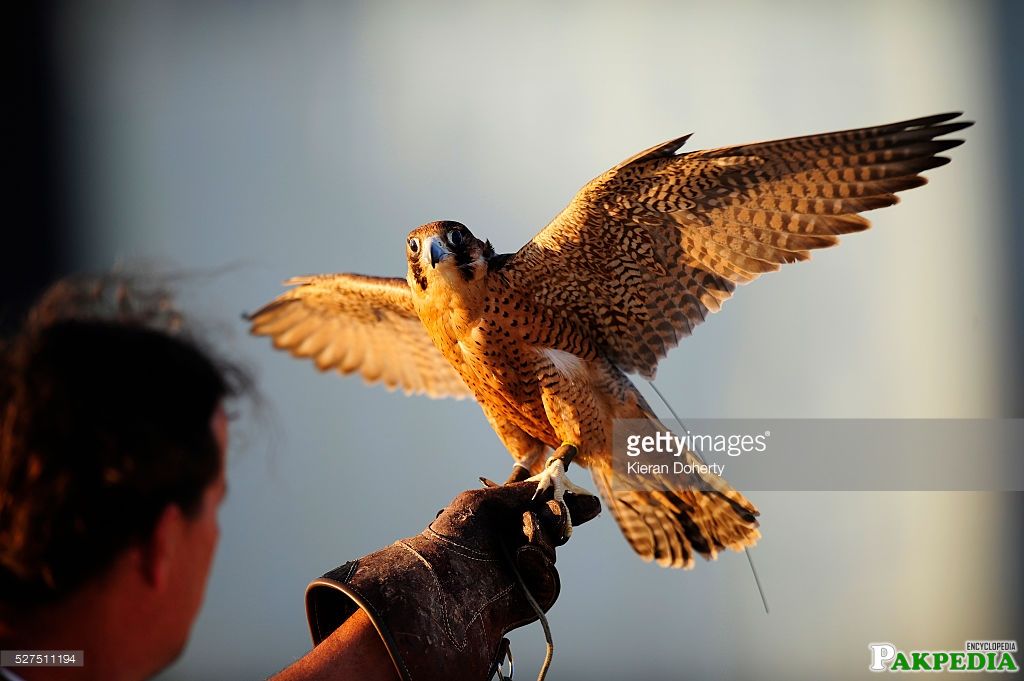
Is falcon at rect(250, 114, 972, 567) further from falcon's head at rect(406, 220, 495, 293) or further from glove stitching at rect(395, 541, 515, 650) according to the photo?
glove stitching at rect(395, 541, 515, 650)

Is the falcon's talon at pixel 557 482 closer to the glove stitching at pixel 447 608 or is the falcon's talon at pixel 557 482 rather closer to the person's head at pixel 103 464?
the glove stitching at pixel 447 608

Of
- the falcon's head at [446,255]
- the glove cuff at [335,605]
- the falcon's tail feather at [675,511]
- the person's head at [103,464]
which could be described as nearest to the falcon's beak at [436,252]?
the falcon's head at [446,255]

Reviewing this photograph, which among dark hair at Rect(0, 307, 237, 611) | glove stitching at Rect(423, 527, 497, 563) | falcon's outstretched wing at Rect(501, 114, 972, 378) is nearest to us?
dark hair at Rect(0, 307, 237, 611)

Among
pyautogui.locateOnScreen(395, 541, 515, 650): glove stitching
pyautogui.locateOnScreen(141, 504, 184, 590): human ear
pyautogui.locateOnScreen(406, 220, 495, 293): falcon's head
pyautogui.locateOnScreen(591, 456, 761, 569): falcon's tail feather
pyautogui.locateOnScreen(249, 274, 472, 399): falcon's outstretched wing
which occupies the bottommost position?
pyautogui.locateOnScreen(591, 456, 761, 569): falcon's tail feather

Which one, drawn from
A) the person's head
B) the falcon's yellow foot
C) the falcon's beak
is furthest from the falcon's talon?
the person's head

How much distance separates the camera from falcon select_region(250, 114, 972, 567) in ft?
6.68

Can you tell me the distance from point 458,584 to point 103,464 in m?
0.97

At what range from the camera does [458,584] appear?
174 centimetres

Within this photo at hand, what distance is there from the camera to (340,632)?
5.21 ft

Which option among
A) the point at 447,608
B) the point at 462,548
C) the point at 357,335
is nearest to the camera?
the point at 447,608

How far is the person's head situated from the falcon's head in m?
1.14

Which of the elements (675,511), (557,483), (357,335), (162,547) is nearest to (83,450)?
(162,547)

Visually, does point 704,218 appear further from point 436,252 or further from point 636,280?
point 436,252

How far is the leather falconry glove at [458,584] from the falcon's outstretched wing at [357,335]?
918 millimetres
